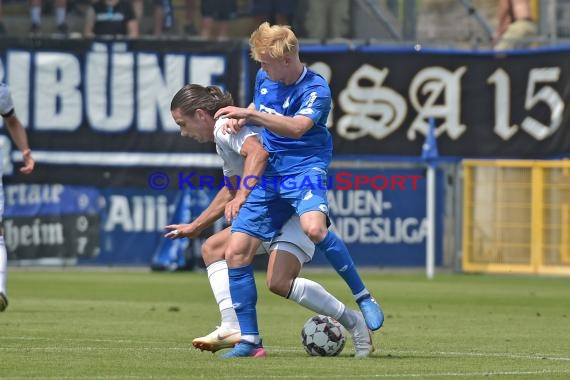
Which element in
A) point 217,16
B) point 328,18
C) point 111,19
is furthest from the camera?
point 217,16

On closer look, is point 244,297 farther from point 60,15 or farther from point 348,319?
point 60,15

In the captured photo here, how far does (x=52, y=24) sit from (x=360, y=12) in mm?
4835

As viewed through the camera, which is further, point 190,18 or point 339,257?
point 190,18

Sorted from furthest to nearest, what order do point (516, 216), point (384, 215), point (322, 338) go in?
point (384, 215), point (516, 216), point (322, 338)

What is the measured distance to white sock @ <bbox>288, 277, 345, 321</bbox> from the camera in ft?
29.2

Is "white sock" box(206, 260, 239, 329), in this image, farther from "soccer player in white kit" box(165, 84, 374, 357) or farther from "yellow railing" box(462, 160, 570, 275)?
"yellow railing" box(462, 160, 570, 275)

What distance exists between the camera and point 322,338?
9125mm

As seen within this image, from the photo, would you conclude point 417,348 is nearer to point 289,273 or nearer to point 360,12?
point 289,273

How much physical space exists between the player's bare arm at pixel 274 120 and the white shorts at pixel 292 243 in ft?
1.99

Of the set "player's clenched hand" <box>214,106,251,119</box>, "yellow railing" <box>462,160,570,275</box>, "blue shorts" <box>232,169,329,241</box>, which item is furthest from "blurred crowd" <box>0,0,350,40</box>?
"player's clenched hand" <box>214,106,251,119</box>

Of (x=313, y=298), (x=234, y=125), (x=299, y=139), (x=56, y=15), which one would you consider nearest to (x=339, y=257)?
(x=313, y=298)

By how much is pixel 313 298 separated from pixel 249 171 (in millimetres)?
898

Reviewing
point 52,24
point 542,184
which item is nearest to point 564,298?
point 542,184

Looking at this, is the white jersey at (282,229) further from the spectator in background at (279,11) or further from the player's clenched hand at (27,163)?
the spectator in background at (279,11)
